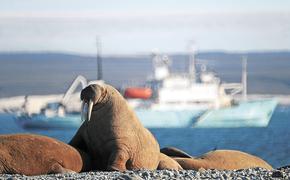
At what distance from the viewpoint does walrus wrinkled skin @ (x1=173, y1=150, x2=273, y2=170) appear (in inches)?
612

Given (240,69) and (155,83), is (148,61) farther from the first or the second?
(155,83)

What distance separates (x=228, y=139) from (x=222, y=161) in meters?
62.8

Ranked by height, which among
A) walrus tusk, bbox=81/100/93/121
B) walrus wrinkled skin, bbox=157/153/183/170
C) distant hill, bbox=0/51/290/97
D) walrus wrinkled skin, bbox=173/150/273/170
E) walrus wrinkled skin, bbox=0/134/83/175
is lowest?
distant hill, bbox=0/51/290/97

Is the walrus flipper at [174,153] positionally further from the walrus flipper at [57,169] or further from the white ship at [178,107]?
the white ship at [178,107]

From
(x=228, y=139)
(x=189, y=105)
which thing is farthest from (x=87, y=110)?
Answer: (x=228, y=139)

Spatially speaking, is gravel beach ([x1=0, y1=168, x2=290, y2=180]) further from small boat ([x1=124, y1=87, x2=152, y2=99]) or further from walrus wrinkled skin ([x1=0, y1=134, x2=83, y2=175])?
small boat ([x1=124, y1=87, x2=152, y2=99])

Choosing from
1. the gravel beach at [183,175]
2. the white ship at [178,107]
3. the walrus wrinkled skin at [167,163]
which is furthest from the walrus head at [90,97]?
the white ship at [178,107]

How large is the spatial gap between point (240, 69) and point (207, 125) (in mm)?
53818

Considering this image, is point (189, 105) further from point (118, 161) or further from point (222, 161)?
point (118, 161)

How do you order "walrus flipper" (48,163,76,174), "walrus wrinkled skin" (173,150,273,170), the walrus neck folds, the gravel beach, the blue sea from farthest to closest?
1. the blue sea
2. "walrus wrinkled skin" (173,150,273,170)
3. the walrus neck folds
4. "walrus flipper" (48,163,76,174)
5. the gravel beach

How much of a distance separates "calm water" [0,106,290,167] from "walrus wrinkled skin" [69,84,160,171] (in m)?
32.5

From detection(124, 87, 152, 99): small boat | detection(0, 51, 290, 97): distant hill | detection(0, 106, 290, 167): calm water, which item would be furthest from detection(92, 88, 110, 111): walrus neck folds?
detection(0, 51, 290, 97): distant hill

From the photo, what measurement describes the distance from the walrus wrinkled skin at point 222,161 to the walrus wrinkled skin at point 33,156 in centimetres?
171

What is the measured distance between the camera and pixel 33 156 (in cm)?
1409
